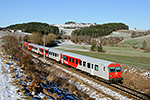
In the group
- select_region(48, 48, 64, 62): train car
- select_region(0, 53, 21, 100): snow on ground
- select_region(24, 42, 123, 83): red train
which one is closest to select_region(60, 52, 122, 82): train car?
select_region(24, 42, 123, 83): red train


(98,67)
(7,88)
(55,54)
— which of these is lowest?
(7,88)

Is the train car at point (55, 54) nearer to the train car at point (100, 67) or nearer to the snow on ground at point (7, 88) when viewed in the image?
the train car at point (100, 67)

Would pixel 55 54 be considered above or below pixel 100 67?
above

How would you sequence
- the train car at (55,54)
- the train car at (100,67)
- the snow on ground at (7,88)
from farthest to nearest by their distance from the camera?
the train car at (55,54) < the train car at (100,67) < the snow on ground at (7,88)

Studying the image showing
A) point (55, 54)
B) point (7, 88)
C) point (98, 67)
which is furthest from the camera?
point (55, 54)

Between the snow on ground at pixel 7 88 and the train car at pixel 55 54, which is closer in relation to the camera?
the snow on ground at pixel 7 88

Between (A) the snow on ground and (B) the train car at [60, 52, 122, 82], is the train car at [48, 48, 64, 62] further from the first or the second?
(A) the snow on ground

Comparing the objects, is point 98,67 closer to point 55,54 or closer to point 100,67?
point 100,67

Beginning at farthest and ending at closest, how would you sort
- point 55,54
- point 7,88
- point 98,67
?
point 55,54, point 98,67, point 7,88

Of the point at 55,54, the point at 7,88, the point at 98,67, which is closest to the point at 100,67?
the point at 98,67

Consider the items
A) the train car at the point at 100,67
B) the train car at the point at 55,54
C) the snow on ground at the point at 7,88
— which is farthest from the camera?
the train car at the point at 55,54

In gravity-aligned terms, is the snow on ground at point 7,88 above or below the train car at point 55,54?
below

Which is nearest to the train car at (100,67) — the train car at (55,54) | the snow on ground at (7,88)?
the train car at (55,54)

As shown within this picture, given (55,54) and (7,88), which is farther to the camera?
(55,54)
